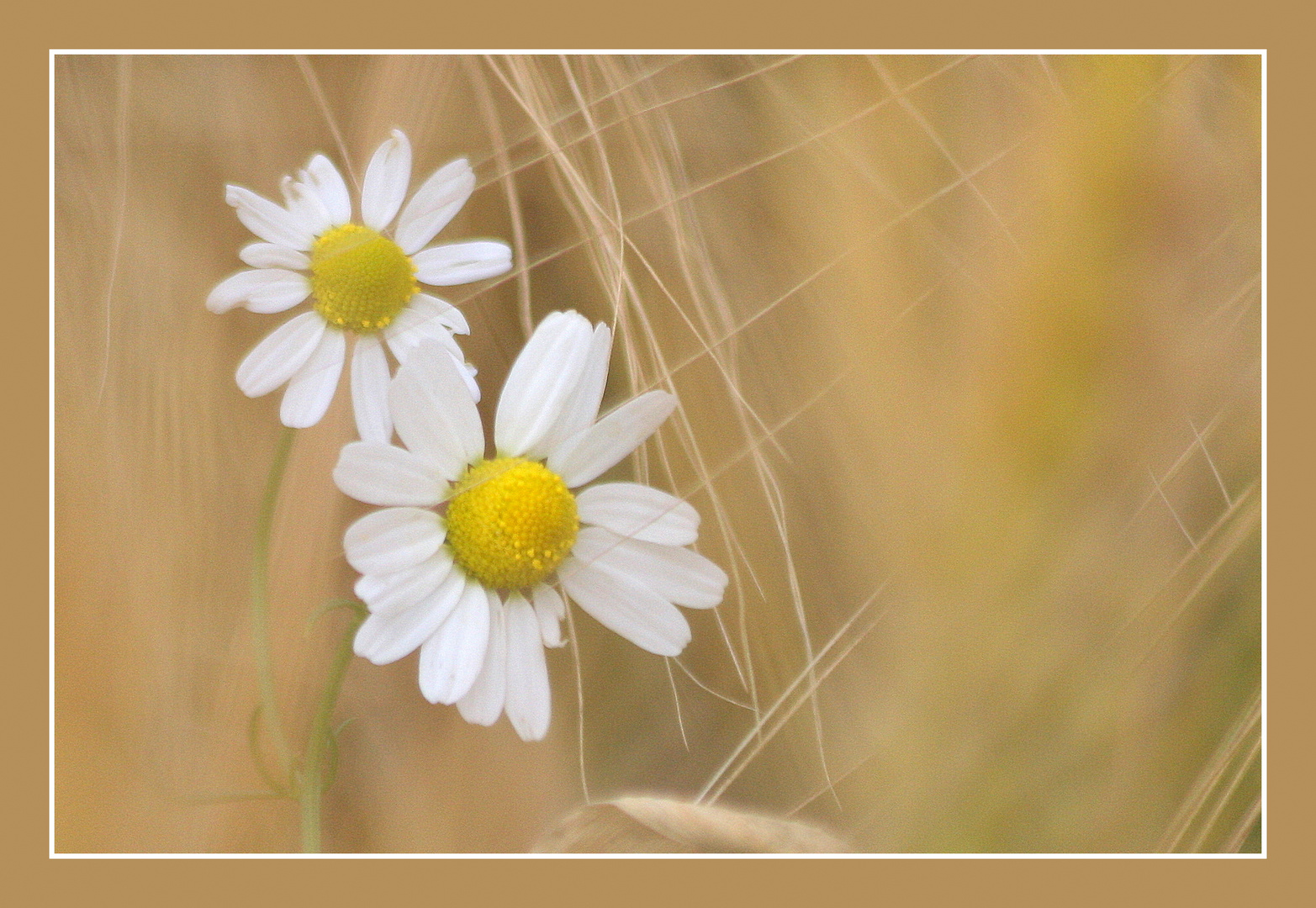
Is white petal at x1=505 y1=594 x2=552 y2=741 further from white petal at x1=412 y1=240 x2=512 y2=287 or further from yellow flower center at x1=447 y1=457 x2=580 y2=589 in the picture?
white petal at x1=412 y1=240 x2=512 y2=287

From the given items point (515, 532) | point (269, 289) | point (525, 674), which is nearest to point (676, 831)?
point (525, 674)

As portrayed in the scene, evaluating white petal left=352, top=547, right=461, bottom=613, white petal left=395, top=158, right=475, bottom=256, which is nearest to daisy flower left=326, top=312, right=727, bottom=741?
white petal left=352, top=547, right=461, bottom=613

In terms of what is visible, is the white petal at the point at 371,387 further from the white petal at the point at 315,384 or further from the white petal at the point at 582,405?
the white petal at the point at 582,405

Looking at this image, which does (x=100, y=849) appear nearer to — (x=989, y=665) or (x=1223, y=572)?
(x=989, y=665)

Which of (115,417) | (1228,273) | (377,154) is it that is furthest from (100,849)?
(1228,273)

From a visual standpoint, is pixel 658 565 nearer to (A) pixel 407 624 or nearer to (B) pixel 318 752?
(A) pixel 407 624

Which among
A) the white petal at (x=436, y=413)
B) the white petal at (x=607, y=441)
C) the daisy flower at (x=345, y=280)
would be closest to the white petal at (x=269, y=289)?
the daisy flower at (x=345, y=280)
